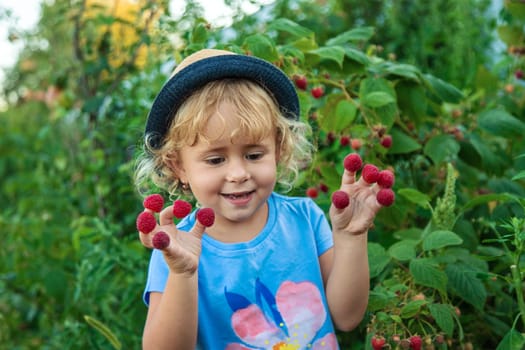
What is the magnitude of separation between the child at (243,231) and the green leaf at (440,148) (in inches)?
21.7

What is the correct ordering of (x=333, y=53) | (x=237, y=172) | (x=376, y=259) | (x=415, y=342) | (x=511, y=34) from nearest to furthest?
(x=237, y=172)
(x=415, y=342)
(x=376, y=259)
(x=333, y=53)
(x=511, y=34)

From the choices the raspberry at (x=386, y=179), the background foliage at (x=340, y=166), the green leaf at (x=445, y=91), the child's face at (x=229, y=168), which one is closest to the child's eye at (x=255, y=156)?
the child's face at (x=229, y=168)

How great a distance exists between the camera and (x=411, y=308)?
1772mm

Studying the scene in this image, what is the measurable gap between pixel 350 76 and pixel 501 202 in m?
0.62

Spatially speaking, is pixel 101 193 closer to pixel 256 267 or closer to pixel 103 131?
pixel 103 131

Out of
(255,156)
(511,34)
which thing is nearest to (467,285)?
(255,156)

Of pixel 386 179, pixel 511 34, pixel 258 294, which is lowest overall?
pixel 258 294

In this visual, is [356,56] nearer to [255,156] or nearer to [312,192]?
[312,192]

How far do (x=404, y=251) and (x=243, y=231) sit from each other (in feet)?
1.44

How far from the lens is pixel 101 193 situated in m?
3.21

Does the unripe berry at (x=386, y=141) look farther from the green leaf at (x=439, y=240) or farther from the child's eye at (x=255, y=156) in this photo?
the child's eye at (x=255, y=156)

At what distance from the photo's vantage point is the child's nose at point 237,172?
5.35ft

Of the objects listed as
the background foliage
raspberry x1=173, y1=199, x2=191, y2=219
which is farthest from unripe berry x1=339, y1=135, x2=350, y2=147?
raspberry x1=173, y1=199, x2=191, y2=219

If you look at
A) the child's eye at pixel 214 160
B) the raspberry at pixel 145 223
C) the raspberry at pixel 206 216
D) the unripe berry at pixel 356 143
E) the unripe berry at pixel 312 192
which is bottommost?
the raspberry at pixel 145 223
